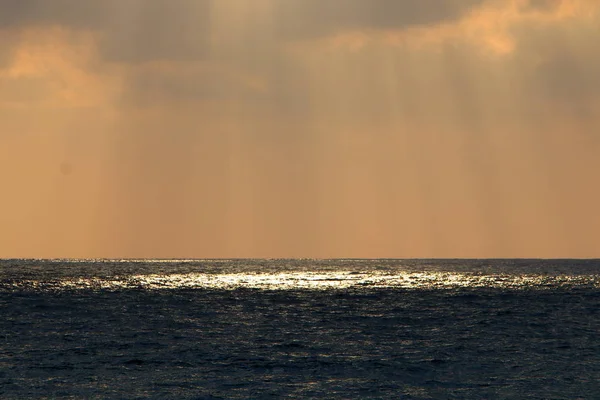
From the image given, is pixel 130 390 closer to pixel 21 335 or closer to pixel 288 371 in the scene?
pixel 288 371

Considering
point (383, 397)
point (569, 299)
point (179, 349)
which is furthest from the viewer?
point (569, 299)

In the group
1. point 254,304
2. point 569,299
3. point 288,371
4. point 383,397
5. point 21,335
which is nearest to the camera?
point 383,397

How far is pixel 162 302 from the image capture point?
260ft

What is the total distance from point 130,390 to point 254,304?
148ft

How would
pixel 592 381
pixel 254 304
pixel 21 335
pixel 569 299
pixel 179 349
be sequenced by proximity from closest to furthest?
1. pixel 592 381
2. pixel 179 349
3. pixel 21 335
4. pixel 254 304
5. pixel 569 299

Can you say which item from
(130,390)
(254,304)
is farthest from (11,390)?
(254,304)

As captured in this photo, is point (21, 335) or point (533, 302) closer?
point (21, 335)

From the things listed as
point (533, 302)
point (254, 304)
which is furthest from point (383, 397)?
point (533, 302)

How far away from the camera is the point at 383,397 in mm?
31312

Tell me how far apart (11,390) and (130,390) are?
5.15m

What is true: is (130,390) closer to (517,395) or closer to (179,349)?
(179,349)

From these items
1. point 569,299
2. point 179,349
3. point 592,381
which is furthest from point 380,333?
point 569,299

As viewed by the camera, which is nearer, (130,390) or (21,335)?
(130,390)

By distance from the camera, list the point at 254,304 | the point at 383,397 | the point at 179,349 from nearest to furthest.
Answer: the point at 383,397
the point at 179,349
the point at 254,304
